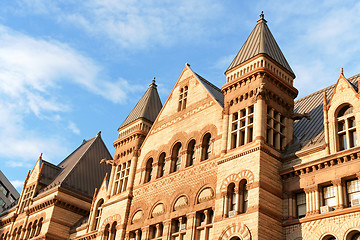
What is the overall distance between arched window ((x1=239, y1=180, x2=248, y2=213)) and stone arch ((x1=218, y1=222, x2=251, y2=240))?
1.13 metres

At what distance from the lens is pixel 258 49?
108ft

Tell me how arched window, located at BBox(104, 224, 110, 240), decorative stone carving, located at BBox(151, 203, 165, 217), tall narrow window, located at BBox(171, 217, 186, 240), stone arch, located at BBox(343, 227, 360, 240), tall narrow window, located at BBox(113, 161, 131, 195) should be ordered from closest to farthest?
stone arch, located at BBox(343, 227, 360, 240)
tall narrow window, located at BBox(171, 217, 186, 240)
decorative stone carving, located at BBox(151, 203, 165, 217)
arched window, located at BBox(104, 224, 110, 240)
tall narrow window, located at BBox(113, 161, 131, 195)

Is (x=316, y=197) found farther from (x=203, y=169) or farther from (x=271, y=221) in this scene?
(x=203, y=169)

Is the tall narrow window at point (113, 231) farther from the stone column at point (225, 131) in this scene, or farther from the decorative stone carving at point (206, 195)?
the stone column at point (225, 131)

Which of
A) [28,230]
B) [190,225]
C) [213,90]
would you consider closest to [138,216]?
[190,225]

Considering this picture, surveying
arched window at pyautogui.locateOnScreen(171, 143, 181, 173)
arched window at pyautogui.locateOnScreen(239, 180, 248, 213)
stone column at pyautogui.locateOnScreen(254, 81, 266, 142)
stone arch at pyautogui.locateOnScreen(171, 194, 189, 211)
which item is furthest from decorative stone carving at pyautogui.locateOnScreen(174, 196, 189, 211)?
stone column at pyautogui.locateOnScreen(254, 81, 266, 142)

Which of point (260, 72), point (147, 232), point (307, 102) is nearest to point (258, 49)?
point (260, 72)

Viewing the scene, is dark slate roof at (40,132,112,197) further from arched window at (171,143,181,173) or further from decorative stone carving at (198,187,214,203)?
decorative stone carving at (198,187,214,203)

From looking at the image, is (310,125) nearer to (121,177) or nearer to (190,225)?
(190,225)

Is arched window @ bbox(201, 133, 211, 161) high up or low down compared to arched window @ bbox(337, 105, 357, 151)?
up

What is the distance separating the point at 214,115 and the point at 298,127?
18.9 ft

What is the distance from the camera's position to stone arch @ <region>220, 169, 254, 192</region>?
92.6 ft

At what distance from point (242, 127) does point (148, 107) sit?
1436 centimetres

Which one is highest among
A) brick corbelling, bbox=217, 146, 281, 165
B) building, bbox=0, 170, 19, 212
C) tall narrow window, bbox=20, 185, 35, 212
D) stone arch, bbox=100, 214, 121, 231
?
building, bbox=0, 170, 19, 212
